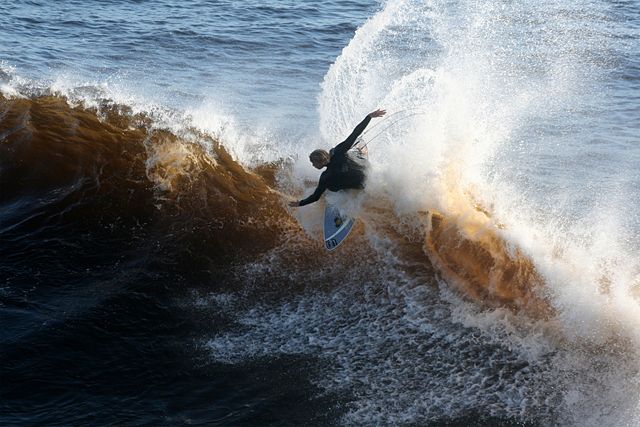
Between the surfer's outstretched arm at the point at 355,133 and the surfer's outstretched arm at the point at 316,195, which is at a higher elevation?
the surfer's outstretched arm at the point at 355,133

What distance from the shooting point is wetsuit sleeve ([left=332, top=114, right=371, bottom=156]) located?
33.6 feet

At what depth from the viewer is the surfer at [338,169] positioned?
10391 mm

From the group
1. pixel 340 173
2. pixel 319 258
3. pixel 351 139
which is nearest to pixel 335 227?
pixel 319 258

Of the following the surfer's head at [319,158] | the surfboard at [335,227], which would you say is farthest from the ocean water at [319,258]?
A: the surfer's head at [319,158]

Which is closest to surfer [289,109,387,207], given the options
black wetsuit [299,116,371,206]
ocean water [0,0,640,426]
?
black wetsuit [299,116,371,206]

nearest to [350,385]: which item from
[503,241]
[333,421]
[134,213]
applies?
[333,421]

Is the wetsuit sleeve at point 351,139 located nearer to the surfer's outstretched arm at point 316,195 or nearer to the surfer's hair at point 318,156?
the surfer's hair at point 318,156

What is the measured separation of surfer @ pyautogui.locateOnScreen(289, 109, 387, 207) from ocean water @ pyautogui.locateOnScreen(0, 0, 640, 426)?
36 cm

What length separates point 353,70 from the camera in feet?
43.5

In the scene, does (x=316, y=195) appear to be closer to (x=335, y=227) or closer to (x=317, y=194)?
(x=317, y=194)

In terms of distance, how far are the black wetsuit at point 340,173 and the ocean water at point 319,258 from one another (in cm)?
35

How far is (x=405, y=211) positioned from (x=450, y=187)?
0.75 metres

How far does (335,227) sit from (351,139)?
4.30 feet

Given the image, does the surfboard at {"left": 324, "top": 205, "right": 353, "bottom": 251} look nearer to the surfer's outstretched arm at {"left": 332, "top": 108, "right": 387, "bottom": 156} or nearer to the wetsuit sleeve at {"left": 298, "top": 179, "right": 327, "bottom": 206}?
the wetsuit sleeve at {"left": 298, "top": 179, "right": 327, "bottom": 206}
